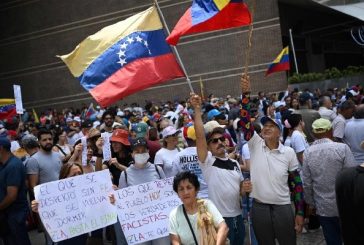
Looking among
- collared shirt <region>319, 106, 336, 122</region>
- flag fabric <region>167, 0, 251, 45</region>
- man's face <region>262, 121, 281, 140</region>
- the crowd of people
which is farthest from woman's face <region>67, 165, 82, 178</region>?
collared shirt <region>319, 106, 336, 122</region>

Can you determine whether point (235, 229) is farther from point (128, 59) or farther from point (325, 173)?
point (128, 59)

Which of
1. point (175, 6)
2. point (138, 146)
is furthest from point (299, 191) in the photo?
point (175, 6)

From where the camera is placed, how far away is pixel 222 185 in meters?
5.14

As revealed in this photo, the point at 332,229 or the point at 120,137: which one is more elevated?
the point at 120,137

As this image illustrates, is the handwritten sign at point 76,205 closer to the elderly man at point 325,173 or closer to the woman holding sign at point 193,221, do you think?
the woman holding sign at point 193,221

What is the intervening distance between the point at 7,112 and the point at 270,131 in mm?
10440

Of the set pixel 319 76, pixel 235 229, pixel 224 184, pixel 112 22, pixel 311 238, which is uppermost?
pixel 112 22

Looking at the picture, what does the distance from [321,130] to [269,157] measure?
73cm

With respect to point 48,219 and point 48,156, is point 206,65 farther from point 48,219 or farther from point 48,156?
point 48,219

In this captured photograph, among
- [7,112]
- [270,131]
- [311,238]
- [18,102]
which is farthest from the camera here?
[7,112]

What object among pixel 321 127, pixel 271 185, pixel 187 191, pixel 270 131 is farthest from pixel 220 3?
pixel 187 191

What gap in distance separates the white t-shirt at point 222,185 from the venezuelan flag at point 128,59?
161 centimetres

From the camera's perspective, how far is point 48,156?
7121 mm

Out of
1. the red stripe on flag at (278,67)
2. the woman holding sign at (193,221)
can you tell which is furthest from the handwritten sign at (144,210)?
the red stripe on flag at (278,67)
